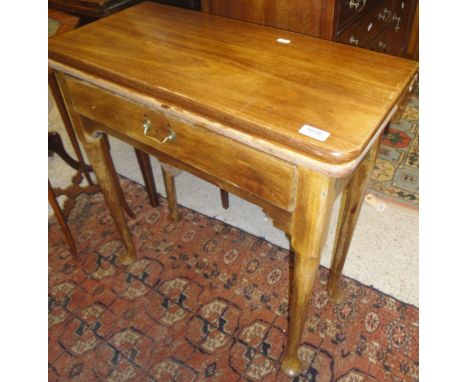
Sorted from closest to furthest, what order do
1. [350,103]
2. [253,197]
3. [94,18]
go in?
1. [350,103]
2. [253,197]
3. [94,18]

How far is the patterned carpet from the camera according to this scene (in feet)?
7.00

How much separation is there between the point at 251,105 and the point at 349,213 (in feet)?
1.89

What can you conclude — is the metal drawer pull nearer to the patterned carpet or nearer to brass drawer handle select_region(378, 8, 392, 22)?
brass drawer handle select_region(378, 8, 392, 22)

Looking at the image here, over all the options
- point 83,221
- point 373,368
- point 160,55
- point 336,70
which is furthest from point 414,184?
point 83,221

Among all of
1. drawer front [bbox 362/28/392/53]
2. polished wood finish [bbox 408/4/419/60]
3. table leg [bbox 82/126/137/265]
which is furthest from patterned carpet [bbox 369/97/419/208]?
table leg [bbox 82/126/137/265]

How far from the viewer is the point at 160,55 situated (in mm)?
1101

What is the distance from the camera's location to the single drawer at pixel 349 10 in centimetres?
147

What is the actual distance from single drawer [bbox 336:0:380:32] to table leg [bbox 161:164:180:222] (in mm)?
945

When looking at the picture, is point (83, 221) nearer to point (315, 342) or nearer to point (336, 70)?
point (315, 342)

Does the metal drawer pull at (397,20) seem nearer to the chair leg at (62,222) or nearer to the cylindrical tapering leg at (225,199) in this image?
the cylindrical tapering leg at (225,199)

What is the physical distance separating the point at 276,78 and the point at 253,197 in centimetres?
31

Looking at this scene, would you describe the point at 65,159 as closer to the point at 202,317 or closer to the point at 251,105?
the point at 202,317

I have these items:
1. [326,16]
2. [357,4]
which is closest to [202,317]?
[326,16]

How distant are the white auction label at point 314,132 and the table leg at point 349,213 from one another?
1.26 ft
